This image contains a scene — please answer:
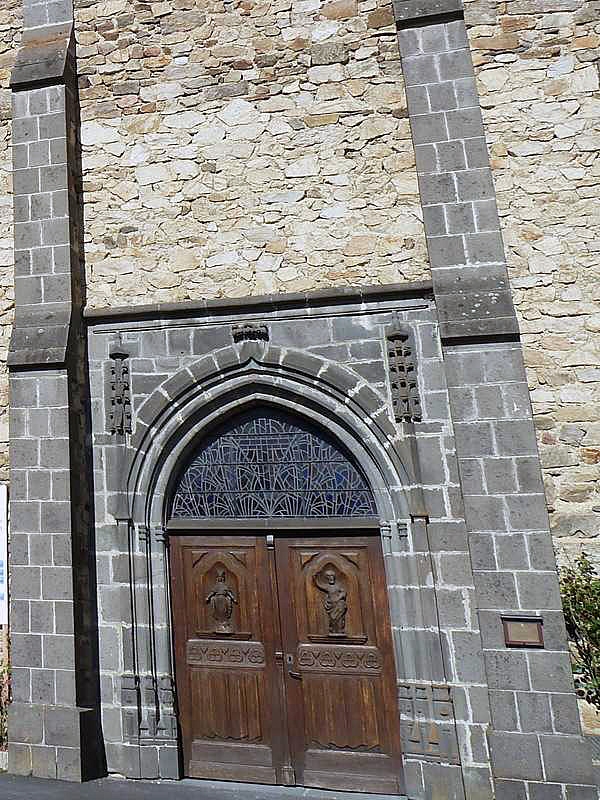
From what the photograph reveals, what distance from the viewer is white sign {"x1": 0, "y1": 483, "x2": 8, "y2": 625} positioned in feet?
17.6

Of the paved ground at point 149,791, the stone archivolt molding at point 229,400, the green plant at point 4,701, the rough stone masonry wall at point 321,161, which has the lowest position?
the paved ground at point 149,791

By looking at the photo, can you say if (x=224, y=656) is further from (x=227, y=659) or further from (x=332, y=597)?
(x=332, y=597)

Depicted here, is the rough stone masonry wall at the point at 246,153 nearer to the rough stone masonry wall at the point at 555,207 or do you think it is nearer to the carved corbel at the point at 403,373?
the carved corbel at the point at 403,373

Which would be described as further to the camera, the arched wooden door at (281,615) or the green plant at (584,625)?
the arched wooden door at (281,615)

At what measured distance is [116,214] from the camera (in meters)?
5.77

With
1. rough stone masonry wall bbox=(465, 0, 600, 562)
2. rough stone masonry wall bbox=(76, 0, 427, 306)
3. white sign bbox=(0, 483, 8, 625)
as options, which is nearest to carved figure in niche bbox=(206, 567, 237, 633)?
white sign bbox=(0, 483, 8, 625)

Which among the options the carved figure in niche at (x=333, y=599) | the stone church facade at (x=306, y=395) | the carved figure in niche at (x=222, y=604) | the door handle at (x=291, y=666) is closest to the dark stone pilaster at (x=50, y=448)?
the stone church facade at (x=306, y=395)

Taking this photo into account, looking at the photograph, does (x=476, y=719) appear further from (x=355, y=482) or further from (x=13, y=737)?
(x=13, y=737)

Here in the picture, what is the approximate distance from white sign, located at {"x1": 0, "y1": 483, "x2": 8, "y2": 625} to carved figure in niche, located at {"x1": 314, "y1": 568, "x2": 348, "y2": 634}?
279cm

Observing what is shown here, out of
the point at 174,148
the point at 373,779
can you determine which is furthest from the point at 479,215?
the point at 373,779

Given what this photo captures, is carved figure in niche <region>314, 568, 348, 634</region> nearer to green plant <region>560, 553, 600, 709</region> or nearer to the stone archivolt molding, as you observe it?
the stone archivolt molding

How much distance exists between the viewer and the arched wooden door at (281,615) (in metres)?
4.82

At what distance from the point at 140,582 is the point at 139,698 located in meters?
0.92

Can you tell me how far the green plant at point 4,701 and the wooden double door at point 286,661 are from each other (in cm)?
153
